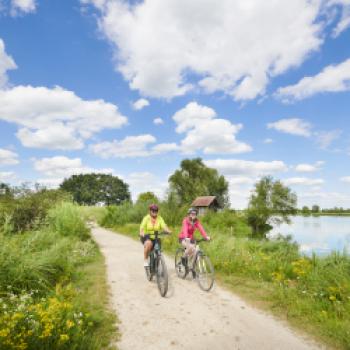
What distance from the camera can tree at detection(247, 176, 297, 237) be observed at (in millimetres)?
45875

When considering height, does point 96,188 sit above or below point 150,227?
above

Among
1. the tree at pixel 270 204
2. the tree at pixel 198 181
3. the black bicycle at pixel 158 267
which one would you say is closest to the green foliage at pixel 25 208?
the black bicycle at pixel 158 267

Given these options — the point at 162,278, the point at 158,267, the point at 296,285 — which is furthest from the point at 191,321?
the point at 296,285

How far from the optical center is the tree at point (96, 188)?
86562mm

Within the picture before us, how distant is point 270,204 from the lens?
4778 centimetres

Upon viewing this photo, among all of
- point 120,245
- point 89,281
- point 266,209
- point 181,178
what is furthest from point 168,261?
point 181,178

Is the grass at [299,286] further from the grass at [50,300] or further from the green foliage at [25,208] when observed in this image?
the green foliage at [25,208]

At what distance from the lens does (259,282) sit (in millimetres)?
7465

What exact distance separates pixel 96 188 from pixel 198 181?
3963 centimetres

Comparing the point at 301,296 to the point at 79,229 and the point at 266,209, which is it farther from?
the point at 266,209

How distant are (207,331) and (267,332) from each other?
986mm

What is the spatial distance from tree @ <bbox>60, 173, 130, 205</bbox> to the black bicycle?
8082cm

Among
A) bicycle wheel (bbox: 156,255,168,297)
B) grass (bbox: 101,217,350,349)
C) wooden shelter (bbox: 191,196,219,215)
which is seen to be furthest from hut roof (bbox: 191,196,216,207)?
bicycle wheel (bbox: 156,255,168,297)

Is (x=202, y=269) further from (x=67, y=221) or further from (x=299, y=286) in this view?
(x=67, y=221)
